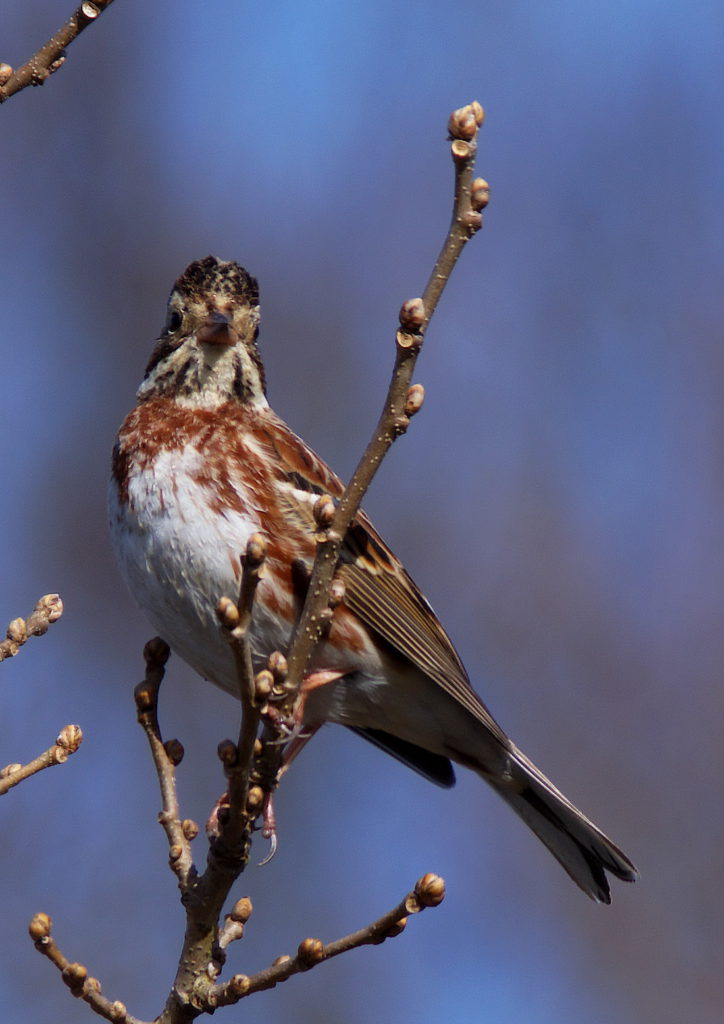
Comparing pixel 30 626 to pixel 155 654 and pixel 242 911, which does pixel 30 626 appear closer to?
pixel 155 654

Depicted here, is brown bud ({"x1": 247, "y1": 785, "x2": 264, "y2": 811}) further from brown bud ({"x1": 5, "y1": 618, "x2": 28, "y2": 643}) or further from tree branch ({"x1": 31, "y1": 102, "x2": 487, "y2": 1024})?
brown bud ({"x1": 5, "y1": 618, "x2": 28, "y2": 643})

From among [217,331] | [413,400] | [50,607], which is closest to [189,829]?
[50,607]

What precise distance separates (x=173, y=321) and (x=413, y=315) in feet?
7.86

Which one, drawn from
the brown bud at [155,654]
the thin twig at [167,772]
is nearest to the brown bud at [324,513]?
the thin twig at [167,772]

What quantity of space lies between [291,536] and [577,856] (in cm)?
148

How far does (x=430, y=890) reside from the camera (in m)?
2.97

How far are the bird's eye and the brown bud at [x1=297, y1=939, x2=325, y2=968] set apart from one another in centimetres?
253

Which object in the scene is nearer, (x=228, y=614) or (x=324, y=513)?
(x=228, y=614)

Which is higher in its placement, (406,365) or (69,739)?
(406,365)

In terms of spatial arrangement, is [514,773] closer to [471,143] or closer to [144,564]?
[144,564]

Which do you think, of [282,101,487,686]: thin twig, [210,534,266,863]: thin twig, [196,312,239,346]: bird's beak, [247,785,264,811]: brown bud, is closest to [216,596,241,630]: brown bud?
[210,534,266,863]: thin twig

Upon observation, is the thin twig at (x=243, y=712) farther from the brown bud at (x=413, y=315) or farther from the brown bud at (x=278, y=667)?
the brown bud at (x=413, y=315)

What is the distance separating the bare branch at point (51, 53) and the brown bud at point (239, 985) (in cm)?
201

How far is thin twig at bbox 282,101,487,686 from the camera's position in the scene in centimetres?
270
